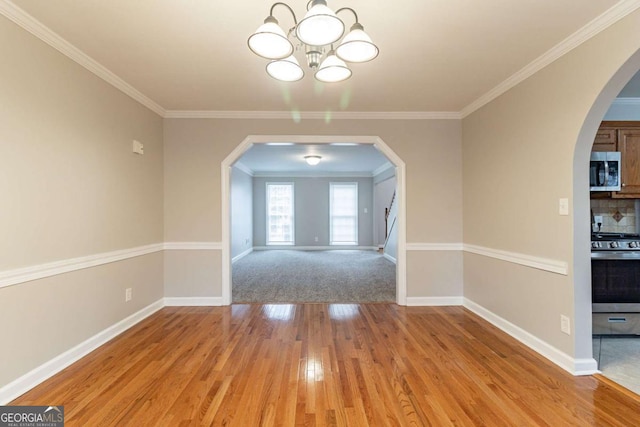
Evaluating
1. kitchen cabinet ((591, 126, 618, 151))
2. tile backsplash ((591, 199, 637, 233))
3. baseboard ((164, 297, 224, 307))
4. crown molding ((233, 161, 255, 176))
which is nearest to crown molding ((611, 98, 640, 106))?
kitchen cabinet ((591, 126, 618, 151))

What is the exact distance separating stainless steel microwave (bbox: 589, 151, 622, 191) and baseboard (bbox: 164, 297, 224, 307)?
4383 millimetres

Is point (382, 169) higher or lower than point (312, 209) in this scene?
higher

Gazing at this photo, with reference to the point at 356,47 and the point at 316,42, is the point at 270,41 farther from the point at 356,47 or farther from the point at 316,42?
the point at 356,47

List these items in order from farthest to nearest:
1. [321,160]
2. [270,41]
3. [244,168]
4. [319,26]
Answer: [244,168]
[321,160]
[270,41]
[319,26]

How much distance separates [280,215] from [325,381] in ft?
26.1

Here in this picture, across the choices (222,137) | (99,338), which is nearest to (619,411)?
(99,338)

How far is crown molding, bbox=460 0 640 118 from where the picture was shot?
74.5 inches

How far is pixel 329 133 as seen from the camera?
388 cm

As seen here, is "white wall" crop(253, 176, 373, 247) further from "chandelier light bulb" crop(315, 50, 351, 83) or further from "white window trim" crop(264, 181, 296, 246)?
"chandelier light bulb" crop(315, 50, 351, 83)

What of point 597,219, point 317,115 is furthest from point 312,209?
point 597,219

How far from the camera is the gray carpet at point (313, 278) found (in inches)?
169

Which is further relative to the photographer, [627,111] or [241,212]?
[241,212]

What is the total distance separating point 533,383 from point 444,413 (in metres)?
0.82

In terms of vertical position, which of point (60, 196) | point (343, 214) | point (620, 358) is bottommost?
point (620, 358)
